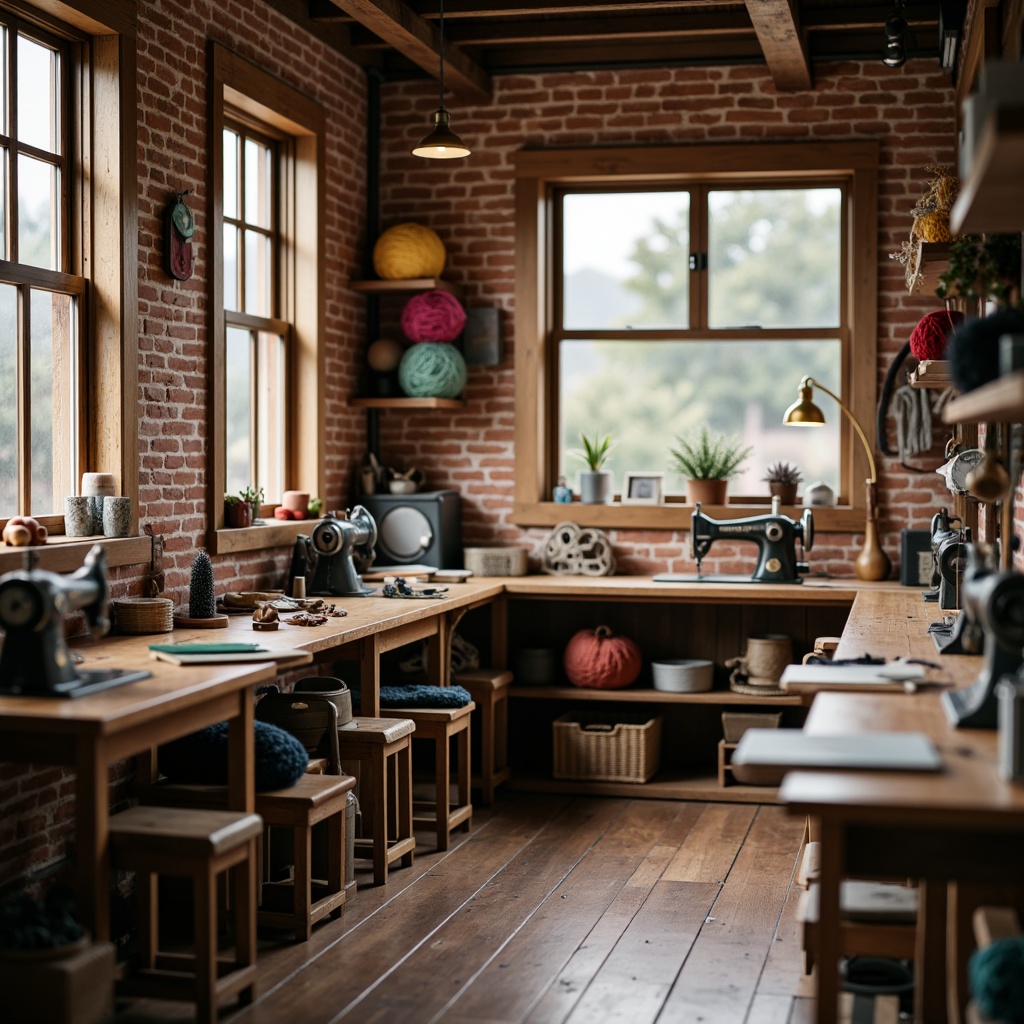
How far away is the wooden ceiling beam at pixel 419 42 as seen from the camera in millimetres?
5621

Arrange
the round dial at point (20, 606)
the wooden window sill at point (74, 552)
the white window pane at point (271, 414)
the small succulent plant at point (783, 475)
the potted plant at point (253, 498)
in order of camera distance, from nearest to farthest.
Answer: the round dial at point (20, 606)
the wooden window sill at point (74, 552)
the potted plant at point (253, 498)
the white window pane at point (271, 414)
the small succulent plant at point (783, 475)

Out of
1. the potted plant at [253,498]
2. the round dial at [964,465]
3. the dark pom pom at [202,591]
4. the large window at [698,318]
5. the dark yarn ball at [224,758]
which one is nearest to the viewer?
the dark yarn ball at [224,758]

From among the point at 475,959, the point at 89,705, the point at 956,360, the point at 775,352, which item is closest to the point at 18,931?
the point at 89,705

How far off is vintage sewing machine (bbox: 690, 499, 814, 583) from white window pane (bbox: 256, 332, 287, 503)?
1.89 metres

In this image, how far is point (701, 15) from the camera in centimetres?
627

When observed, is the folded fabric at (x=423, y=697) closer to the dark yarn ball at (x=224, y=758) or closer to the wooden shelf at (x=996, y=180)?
the dark yarn ball at (x=224, y=758)

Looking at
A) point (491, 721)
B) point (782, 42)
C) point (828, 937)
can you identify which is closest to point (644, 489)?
point (491, 721)

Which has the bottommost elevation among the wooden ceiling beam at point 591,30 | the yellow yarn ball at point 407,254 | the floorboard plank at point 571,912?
the floorboard plank at point 571,912

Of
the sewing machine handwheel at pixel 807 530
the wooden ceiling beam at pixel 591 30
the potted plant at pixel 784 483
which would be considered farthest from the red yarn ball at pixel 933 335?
the wooden ceiling beam at pixel 591 30

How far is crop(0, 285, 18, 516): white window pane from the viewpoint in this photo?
4410 millimetres

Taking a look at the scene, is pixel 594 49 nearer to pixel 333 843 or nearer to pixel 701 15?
pixel 701 15

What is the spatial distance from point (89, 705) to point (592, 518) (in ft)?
12.5

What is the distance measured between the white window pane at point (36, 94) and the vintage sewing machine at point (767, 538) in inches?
120

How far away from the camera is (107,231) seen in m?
4.68
